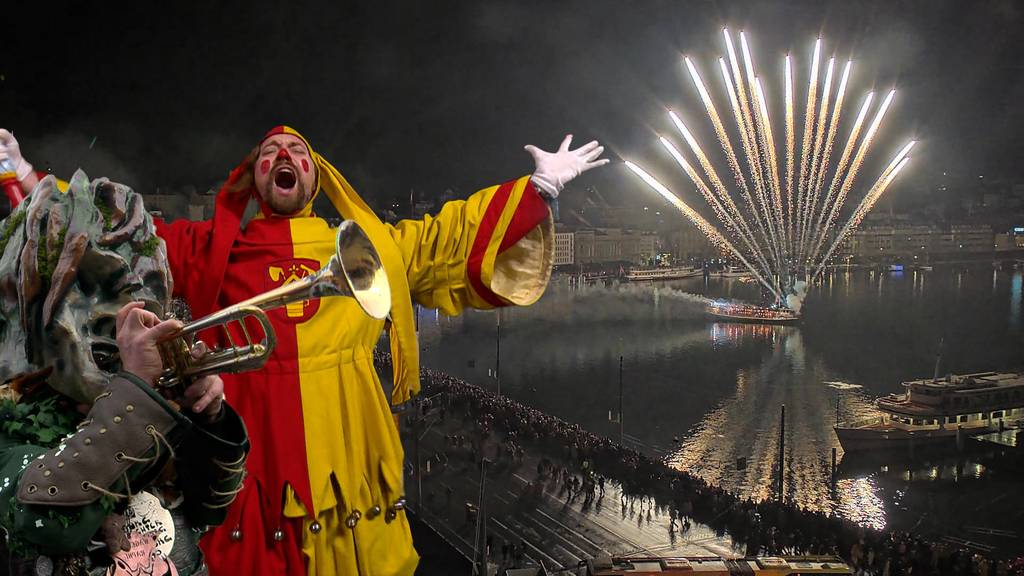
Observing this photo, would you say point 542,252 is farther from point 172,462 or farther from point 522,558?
point 522,558

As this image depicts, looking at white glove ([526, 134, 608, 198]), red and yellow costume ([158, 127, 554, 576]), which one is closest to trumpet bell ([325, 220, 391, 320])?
red and yellow costume ([158, 127, 554, 576])

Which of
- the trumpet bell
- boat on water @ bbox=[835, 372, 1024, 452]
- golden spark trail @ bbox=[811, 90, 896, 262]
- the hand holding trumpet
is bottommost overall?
boat on water @ bbox=[835, 372, 1024, 452]

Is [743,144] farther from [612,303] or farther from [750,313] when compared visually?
[612,303]

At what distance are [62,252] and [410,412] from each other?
15.5ft

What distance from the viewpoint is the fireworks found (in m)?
5.21

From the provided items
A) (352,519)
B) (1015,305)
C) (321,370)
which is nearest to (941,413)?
(1015,305)

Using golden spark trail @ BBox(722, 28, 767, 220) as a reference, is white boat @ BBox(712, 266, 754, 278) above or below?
below

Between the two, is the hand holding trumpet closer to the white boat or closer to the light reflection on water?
the light reflection on water

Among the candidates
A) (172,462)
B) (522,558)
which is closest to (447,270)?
(172,462)

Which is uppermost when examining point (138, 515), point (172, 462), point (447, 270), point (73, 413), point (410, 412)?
point (447, 270)

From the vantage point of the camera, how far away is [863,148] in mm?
5203

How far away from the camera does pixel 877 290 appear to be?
5.16 m

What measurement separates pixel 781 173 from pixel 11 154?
4.71m

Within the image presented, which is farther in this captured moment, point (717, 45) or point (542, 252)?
point (717, 45)
